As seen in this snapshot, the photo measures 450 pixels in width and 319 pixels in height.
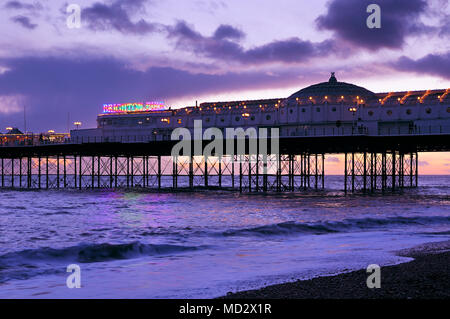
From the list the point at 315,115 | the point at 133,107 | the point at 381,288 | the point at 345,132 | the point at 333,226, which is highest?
the point at 133,107

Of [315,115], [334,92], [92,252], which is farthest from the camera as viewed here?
[334,92]

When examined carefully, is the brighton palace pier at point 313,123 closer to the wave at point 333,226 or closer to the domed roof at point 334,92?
the domed roof at point 334,92

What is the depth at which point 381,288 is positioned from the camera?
12008 mm

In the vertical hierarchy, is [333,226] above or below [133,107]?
below

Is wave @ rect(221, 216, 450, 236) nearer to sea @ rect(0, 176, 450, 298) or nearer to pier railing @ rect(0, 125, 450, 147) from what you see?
sea @ rect(0, 176, 450, 298)

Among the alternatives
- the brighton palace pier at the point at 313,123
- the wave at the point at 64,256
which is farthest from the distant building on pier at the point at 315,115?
the wave at the point at 64,256

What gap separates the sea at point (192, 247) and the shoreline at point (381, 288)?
0.91m

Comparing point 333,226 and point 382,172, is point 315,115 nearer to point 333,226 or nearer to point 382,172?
point 382,172

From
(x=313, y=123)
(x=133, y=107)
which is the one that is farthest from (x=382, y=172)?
(x=133, y=107)

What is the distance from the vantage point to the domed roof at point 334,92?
210ft

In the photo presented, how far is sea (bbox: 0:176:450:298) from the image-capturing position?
14460mm

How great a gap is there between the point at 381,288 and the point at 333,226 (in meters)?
18.4

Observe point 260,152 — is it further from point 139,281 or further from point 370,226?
point 139,281
